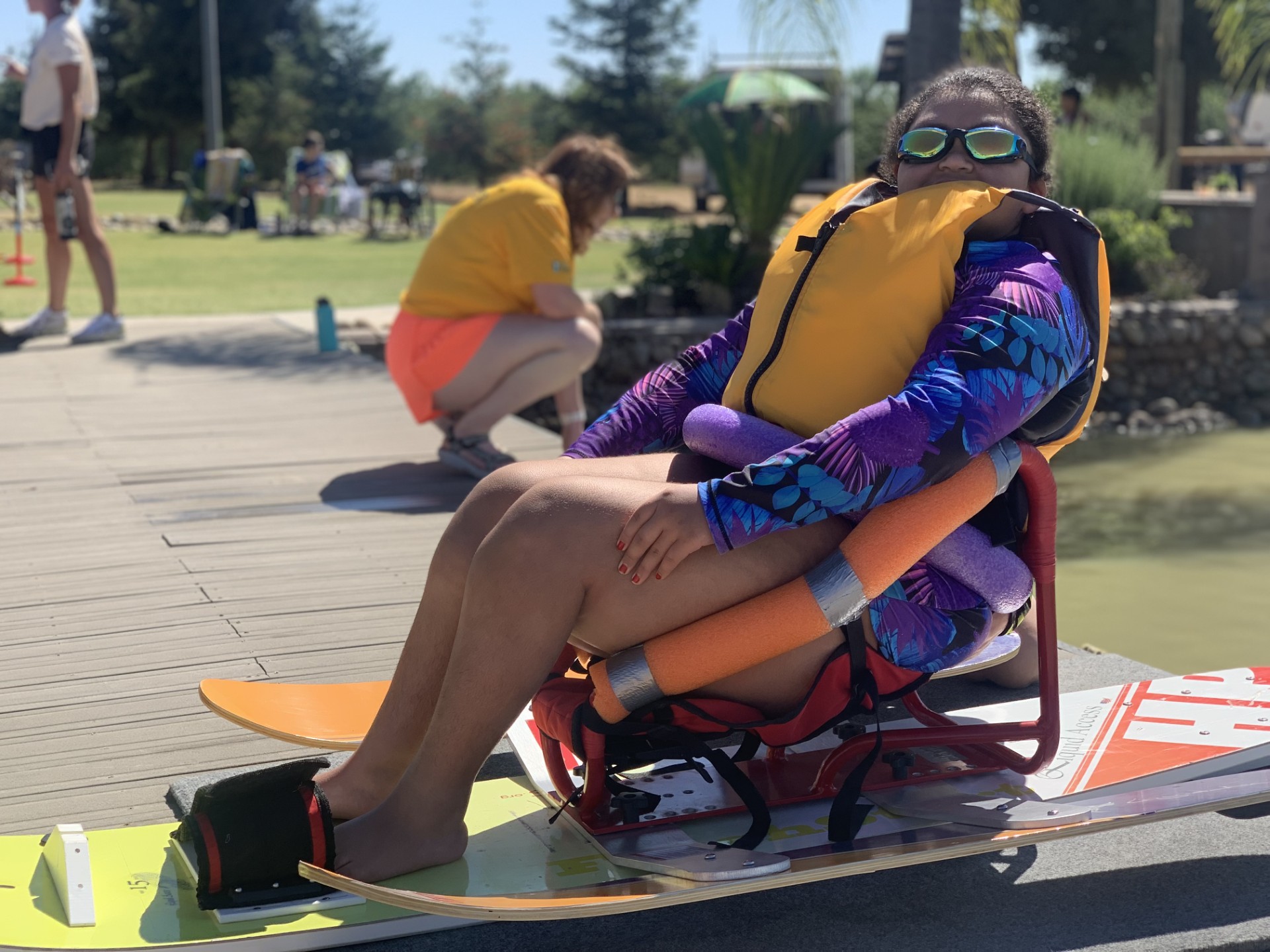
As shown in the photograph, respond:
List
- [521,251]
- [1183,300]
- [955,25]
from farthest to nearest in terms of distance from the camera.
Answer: [1183,300]
[955,25]
[521,251]

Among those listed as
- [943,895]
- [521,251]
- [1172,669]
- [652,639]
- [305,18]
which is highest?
[305,18]

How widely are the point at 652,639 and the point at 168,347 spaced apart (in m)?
6.79


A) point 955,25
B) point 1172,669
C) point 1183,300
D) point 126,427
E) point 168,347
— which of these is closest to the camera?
point 1172,669

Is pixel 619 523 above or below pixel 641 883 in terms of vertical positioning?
above

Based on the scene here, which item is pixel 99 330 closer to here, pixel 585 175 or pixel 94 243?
pixel 94 243

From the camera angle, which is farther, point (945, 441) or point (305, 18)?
point (305, 18)

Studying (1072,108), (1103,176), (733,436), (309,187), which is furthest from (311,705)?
(309,187)

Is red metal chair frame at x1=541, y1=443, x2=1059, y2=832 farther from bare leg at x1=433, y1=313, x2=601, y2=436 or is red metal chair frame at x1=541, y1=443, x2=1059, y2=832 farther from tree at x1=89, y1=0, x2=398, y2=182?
tree at x1=89, y1=0, x2=398, y2=182

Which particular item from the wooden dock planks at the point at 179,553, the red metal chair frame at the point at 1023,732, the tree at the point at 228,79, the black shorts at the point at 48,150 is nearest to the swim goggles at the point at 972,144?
the red metal chair frame at the point at 1023,732

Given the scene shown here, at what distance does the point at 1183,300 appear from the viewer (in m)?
11.2

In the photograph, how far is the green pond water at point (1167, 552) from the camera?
16.2 ft

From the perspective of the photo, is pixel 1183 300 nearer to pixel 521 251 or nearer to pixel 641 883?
pixel 521 251

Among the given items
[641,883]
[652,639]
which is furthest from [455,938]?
[652,639]

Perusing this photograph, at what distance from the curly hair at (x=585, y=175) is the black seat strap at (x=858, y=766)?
10.2ft
